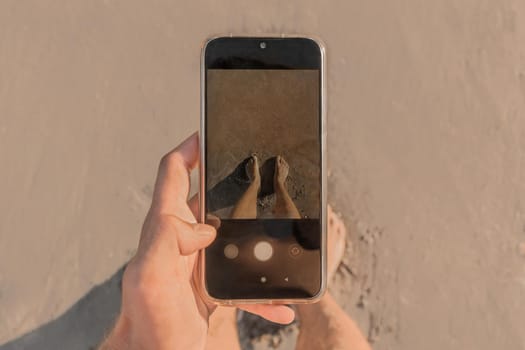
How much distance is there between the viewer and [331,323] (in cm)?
168

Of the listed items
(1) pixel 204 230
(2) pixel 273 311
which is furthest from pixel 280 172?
(2) pixel 273 311

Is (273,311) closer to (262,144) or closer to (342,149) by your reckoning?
(262,144)

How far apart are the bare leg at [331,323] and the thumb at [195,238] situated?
589 millimetres

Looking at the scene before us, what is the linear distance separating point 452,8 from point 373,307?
92 centimetres

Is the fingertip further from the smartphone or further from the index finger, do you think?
the index finger

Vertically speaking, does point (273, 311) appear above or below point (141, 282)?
below

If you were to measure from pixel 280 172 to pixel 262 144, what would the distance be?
74 mm

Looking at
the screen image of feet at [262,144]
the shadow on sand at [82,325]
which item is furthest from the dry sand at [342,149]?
the screen image of feet at [262,144]

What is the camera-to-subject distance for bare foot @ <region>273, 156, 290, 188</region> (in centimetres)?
127

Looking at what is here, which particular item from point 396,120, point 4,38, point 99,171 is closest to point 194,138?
point 99,171

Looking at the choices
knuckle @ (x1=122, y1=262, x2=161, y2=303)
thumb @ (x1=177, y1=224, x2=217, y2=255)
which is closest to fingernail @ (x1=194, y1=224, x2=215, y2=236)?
thumb @ (x1=177, y1=224, x2=217, y2=255)

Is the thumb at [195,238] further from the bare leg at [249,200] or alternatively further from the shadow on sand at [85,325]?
the shadow on sand at [85,325]

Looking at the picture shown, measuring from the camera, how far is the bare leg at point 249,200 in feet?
4.18

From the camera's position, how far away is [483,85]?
1.76 meters
